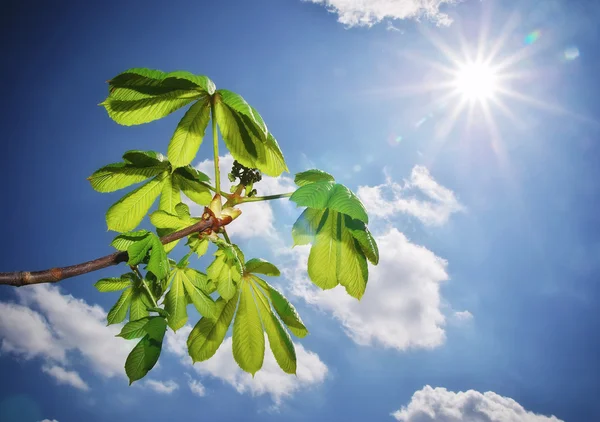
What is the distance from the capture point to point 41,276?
107 centimetres

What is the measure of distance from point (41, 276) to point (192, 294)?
78cm

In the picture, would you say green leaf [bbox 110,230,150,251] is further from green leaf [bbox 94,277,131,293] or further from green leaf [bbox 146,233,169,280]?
green leaf [bbox 94,277,131,293]

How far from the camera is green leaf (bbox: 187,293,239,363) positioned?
75.0 inches

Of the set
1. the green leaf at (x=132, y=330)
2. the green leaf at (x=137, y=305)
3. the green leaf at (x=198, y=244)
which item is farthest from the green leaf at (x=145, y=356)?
the green leaf at (x=137, y=305)

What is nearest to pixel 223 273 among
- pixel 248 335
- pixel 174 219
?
pixel 174 219

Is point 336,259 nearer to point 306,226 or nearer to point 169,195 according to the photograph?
point 306,226

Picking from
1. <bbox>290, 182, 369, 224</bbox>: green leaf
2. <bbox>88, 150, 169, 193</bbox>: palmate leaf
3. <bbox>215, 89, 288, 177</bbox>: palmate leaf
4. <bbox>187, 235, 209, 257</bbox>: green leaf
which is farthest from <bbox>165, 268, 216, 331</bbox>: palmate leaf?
<bbox>290, 182, 369, 224</bbox>: green leaf

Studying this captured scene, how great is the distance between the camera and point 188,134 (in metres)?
1.80

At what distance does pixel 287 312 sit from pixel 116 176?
115cm

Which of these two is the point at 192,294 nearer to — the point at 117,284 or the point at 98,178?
the point at 117,284

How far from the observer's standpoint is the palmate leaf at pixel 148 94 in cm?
138

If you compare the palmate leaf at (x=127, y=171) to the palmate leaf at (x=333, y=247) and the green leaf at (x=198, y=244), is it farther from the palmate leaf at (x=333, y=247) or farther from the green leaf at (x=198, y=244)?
the palmate leaf at (x=333, y=247)

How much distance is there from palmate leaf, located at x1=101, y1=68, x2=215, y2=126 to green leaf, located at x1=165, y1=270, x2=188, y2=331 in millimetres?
803

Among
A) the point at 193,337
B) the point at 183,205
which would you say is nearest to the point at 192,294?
the point at 193,337
